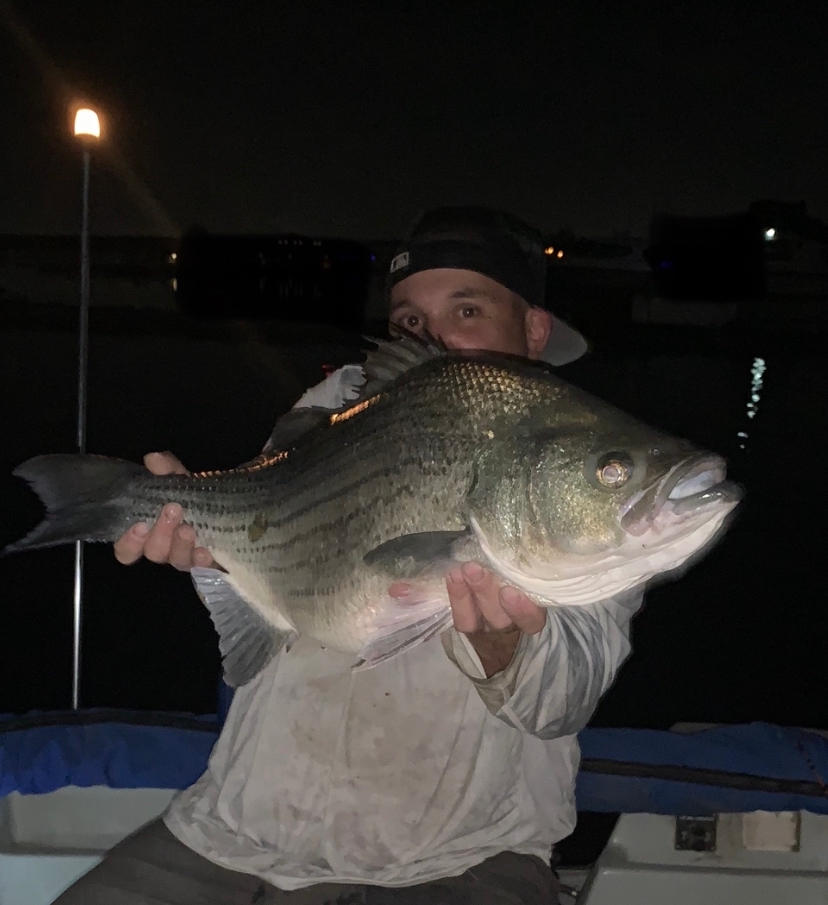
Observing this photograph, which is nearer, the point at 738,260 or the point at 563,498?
the point at 563,498

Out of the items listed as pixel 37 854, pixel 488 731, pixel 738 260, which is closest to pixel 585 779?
pixel 488 731

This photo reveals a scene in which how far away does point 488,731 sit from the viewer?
106 inches

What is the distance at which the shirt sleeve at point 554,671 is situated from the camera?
2.32 m

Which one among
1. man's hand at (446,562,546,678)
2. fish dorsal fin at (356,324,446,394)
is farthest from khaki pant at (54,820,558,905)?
fish dorsal fin at (356,324,446,394)

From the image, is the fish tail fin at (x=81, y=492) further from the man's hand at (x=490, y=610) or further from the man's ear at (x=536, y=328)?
the man's ear at (x=536, y=328)

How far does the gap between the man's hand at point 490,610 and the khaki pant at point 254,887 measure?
722 millimetres

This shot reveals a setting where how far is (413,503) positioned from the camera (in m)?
2.27

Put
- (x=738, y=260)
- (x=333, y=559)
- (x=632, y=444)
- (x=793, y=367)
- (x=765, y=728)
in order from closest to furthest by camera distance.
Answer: (x=632, y=444) < (x=333, y=559) < (x=765, y=728) < (x=793, y=367) < (x=738, y=260)

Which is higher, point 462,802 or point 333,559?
point 333,559

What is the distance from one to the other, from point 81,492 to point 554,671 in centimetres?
161

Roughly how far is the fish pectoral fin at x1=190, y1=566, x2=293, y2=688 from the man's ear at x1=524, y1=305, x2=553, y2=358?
1.36 meters

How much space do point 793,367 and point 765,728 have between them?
1954 inches

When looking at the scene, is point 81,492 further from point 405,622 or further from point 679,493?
point 679,493

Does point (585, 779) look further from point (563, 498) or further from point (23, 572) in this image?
point (23, 572)
